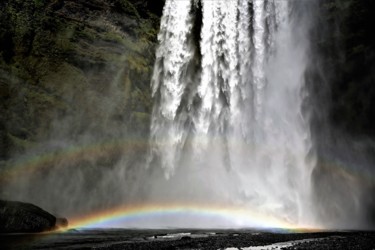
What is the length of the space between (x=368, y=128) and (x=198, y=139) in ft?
45.5

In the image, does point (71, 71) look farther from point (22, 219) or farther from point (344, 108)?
point (344, 108)

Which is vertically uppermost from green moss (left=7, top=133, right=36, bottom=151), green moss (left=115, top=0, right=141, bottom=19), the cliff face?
green moss (left=115, top=0, right=141, bottom=19)

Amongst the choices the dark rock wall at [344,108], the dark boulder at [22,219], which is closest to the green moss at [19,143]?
the dark boulder at [22,219]

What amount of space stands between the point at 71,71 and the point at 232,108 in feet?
45.4

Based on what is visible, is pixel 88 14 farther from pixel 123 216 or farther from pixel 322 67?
pixel 322 67

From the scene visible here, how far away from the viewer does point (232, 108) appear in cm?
3366

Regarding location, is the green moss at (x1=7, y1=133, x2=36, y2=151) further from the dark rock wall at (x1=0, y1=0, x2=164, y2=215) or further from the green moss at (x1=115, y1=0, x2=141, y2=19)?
the green moss at (x1=115, y1=0, x2=141, y2=19)

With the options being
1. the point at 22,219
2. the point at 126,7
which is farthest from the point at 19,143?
the point at 126,7

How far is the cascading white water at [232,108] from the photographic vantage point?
105 feet

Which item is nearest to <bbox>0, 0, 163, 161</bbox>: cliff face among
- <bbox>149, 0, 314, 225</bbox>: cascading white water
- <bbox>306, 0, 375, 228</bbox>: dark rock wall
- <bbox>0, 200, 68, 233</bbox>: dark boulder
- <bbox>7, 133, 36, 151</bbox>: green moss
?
<bbox>7, 133, 36, 151</bbox>: green moss

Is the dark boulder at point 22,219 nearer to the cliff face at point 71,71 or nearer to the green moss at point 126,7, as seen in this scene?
the cliff face at point 71,71

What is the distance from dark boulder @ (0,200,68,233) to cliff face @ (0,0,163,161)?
20.7 feet

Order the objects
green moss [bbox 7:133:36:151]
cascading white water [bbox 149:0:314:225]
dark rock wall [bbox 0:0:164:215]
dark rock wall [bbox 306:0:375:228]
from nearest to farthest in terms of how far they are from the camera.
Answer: green moss [bbox 7:133:36:151] → dark rock wall [bbox 0:0:164:215] → dark rock wall [bbox 306:0:375:228] → cascading white water [bbox 149:0:314:225]

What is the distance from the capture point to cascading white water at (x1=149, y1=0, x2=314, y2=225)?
32000 mm
